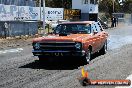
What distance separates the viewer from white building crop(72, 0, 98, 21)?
5659 centimetres

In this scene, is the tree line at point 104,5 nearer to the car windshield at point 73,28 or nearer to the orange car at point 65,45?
the car windshield at point 73,28

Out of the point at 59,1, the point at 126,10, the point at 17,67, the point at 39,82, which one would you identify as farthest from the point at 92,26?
the point at 126,10

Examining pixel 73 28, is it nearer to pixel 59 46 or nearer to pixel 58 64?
pixel 58 64

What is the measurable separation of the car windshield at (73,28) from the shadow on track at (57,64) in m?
1.05

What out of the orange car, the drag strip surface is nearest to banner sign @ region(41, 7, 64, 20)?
the drag strip surface

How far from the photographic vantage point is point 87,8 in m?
57.2

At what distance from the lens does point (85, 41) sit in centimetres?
1221

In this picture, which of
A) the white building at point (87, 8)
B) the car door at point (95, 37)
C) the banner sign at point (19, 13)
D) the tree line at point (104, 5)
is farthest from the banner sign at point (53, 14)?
the car door at point (95, 37)

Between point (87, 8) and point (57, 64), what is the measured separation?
45.3 m

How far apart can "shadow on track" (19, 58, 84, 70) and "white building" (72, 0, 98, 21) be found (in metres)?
42.6

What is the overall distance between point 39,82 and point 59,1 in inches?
2634

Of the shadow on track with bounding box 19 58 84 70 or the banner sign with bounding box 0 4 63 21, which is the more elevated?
the banner sign with bounding box 0 4 63 21

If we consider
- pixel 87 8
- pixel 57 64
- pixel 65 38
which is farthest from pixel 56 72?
pixel 87 8

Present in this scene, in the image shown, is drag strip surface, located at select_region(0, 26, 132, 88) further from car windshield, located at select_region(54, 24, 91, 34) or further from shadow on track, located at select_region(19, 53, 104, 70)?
car windshield, located at select_region(54, 24, 91, 34)
